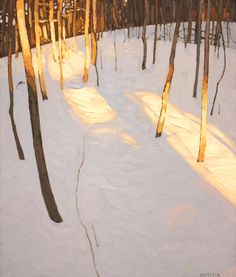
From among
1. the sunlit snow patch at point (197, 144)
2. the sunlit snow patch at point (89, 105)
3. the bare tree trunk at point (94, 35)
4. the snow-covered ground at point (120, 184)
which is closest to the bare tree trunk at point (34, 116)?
the snow-covered ground at point (120, 184)

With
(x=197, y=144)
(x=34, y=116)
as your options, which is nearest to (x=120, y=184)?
(x=34, y=116)

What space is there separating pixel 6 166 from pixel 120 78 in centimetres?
634

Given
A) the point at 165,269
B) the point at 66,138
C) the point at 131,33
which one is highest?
the point at 131,33

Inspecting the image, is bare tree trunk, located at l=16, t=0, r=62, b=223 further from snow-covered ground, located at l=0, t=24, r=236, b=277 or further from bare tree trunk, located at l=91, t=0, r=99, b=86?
bare tree trunk, located at l=91, t=0, r=99, b=86

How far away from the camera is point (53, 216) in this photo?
Answer: 5.66 meters

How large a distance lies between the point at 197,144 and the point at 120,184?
2605 millimetres

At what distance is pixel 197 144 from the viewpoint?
28.0 ft

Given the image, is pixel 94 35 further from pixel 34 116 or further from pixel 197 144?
pixel 34 116

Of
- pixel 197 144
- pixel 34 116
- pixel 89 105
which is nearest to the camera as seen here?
pixel 34 116

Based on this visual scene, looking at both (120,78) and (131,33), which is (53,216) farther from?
(131,33)

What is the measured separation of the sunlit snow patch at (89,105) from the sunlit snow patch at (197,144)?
102 centimetres

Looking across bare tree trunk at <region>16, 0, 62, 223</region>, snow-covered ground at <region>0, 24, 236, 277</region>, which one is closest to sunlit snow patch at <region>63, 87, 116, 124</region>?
snow-covered ground at <region>0, 24, 236, 277</region>

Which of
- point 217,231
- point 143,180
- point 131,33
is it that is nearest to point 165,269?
point 217,231

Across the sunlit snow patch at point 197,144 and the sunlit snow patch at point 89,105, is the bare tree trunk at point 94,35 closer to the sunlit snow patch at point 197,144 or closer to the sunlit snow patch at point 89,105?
the sunlit snow patch at point 89,105
